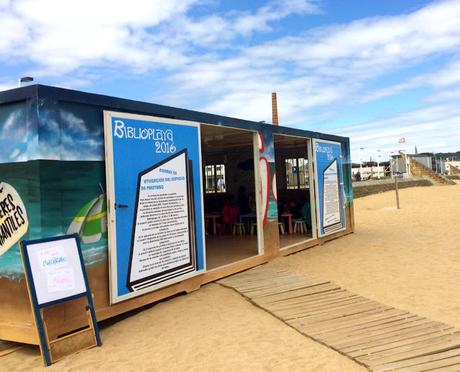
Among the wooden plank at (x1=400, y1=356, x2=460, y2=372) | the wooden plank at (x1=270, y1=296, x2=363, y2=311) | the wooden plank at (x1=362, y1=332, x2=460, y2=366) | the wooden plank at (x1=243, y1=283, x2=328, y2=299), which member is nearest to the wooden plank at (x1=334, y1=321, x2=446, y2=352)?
the wooden plank at (x1=362, y1=332, x2=460, y2=366)

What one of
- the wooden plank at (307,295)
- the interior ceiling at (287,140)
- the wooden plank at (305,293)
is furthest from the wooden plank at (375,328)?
the interior ceiling at (287,140)

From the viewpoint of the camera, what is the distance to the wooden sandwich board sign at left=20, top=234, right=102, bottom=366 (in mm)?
4223

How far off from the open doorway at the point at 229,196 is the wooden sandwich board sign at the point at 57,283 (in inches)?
109

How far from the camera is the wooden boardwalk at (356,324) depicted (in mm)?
3895

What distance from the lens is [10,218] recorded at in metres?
4.69

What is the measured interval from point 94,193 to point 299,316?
9.04 feet

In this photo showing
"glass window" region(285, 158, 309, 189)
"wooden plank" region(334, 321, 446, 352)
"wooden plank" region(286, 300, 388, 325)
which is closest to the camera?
"wooden plank" region(334, 321, 446, 352)

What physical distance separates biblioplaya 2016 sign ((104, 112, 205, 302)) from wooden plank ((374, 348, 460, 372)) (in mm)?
2920

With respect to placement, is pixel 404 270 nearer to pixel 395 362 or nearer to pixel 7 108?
pixel 395 362

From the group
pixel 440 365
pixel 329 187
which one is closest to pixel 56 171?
pixel 440 365

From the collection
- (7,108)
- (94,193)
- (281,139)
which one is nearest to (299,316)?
(94,193)

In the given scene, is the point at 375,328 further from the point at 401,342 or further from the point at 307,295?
the point at 307,295

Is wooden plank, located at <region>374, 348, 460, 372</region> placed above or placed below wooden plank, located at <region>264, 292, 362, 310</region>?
below

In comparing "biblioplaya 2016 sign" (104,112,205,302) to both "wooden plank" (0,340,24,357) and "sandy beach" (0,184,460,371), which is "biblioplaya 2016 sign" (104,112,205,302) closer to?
"sandy beach" (0,184,460,371)
